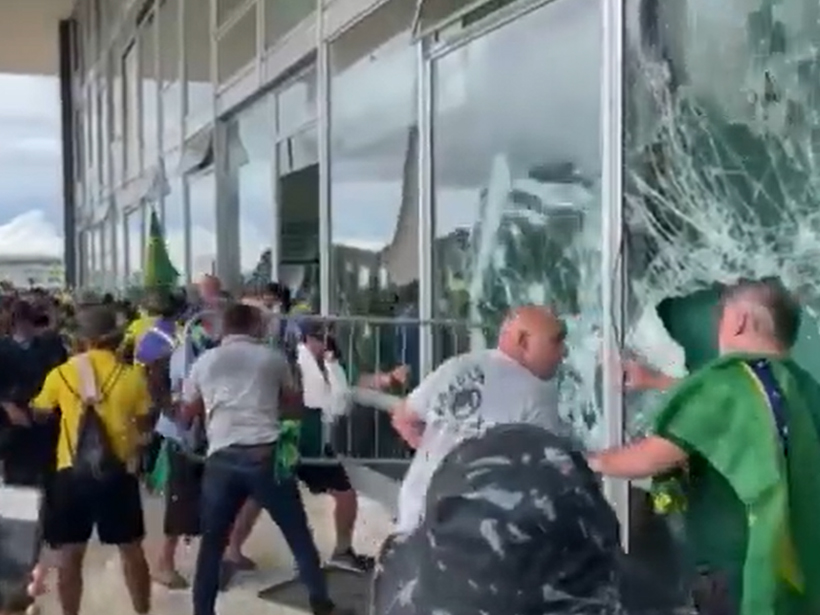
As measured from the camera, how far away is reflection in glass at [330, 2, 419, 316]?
24.3 ft

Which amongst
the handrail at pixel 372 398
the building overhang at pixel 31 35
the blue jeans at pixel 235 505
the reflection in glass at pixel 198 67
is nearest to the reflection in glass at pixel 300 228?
the handrail at pixel 372 398

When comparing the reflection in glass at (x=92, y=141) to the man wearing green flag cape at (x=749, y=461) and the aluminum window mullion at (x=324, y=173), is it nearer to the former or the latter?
the aluminum window mullion at (x=324, y=173)

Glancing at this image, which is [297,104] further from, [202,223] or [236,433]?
[236,433]

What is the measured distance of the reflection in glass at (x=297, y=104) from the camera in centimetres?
914

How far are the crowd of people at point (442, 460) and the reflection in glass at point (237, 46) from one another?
3462 mm

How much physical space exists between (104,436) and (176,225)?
9705 mm

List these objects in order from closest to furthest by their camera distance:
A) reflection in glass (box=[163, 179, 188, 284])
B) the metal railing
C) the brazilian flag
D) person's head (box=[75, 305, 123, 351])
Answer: person's head (box=[75, 305, 123, 351]) → the metal railing → the brazilian flag → reflection in glass (box=[163, 179, 188, 284])

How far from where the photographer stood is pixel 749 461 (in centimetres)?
262

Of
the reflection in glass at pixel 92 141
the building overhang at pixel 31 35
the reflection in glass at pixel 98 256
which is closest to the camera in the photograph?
the reflection in glass at pixel 98 256

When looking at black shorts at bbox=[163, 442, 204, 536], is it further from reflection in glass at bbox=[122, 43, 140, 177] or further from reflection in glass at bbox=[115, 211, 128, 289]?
reflection in glass at bbox=[115, 211, 128, 289]

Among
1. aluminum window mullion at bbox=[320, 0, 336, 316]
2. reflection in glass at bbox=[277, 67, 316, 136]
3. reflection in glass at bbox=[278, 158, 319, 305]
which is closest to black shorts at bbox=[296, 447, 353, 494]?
aluminum window mullion at bbox=[320, 0, 336, 316]

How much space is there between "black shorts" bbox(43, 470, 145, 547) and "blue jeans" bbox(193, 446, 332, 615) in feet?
1.02

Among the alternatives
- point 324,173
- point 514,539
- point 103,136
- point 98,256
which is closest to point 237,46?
point 324,173

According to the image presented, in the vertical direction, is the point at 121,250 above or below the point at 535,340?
above
